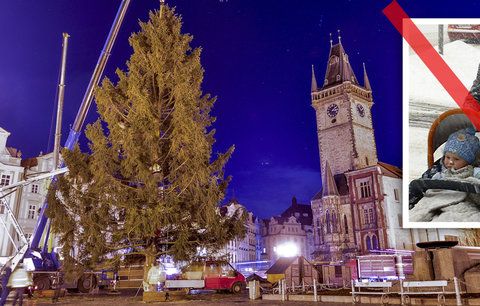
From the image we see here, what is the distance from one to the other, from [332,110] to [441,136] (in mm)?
57356

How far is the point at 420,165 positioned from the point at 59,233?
16.9 m

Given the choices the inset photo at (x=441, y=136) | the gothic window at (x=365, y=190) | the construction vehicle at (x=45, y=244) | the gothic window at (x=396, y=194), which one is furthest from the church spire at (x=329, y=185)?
the construction vehicle at (x=45, y=244)

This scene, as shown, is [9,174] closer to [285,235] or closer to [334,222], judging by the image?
[334,222]

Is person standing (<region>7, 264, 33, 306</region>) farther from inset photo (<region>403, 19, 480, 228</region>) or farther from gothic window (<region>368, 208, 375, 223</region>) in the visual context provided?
gothic window (<region>368, 208, 375, 223</region>)

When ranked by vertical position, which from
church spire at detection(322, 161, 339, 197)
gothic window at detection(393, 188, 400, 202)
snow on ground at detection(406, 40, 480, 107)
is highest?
church spire at detection(322, 161, 339, 197)

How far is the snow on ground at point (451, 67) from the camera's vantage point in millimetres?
21141

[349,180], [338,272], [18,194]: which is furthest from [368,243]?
[18,194]

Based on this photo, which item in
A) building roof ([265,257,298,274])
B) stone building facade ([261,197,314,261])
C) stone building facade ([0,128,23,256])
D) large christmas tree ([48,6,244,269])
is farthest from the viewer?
stone building facade ([261,197,314,261])

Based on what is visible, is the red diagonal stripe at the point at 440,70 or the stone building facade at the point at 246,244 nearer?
the red diagonal stripe at the point at 440,70

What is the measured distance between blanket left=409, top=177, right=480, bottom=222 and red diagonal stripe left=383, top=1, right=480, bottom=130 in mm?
3389

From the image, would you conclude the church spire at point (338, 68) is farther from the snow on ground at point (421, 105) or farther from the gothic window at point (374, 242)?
the snow on ground at point (421, 105)

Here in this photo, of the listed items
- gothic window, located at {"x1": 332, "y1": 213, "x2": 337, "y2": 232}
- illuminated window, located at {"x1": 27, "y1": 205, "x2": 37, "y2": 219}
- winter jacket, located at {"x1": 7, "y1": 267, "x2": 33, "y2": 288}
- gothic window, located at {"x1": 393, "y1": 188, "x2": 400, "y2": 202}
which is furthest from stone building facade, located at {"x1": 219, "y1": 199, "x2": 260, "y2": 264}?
winter jacket, located at {"x1": 7, "y1": 267, "x2": 33, "y2": 288}

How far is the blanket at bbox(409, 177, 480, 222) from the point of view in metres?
21.3

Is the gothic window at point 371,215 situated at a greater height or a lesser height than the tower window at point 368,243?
greater
